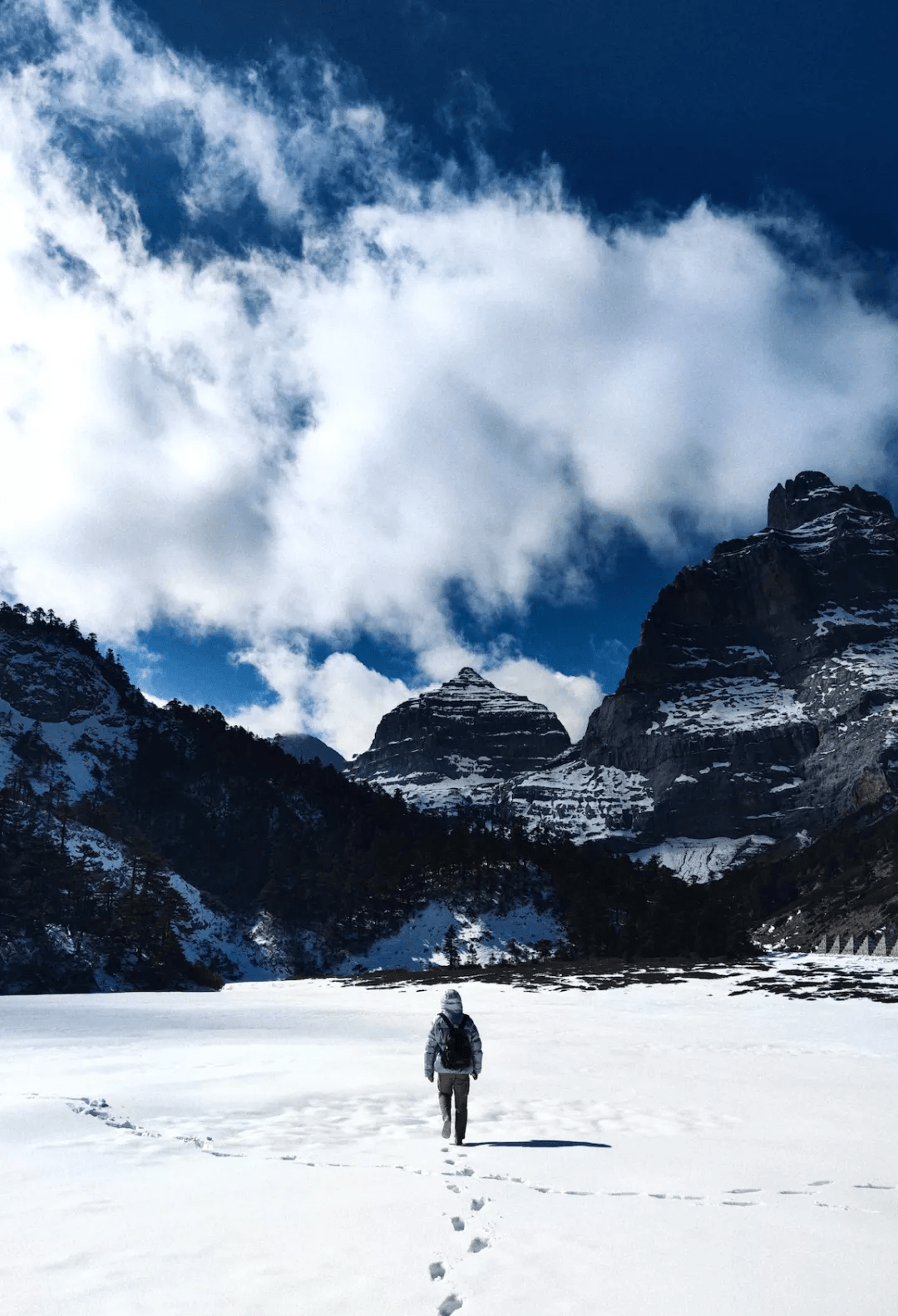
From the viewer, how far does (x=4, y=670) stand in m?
170

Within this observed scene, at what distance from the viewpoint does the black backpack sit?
37.6 feet

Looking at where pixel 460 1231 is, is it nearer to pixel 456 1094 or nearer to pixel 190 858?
pixel 456 1094

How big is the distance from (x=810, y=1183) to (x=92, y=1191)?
7145mm

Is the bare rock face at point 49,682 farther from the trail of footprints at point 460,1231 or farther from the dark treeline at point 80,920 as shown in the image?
the trail of footprints at point 460,1231

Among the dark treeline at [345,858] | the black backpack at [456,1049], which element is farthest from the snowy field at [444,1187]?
the dark treeline at [345,858]

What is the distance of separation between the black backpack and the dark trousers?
0.14m

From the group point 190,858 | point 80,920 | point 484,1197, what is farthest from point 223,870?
point 484,1197

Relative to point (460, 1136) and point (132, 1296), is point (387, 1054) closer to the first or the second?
point (460, 1136)

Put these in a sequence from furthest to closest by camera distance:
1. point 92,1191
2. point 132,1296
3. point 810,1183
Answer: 1. point 810,1183
2. point 92,1191
3. point 132,1296

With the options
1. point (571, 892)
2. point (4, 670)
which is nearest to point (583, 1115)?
point (571, 892)

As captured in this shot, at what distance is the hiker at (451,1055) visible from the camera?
1120cm

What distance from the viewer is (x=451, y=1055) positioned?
11.5 meters

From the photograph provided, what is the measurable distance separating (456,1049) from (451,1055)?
103 millimetres

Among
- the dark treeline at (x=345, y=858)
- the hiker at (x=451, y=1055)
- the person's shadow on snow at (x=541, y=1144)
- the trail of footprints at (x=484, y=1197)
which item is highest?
the dark treeline at (x=345, y=858)
